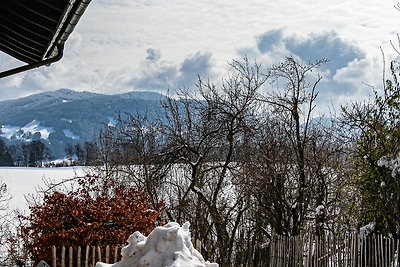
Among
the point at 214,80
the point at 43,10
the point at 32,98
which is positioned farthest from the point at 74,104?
the point at 43,10

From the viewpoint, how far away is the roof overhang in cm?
374

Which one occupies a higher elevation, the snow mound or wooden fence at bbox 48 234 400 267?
wooden fence at bbox 48 234 400 267

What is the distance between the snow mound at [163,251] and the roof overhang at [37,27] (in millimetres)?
1480

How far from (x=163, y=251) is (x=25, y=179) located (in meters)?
21.9

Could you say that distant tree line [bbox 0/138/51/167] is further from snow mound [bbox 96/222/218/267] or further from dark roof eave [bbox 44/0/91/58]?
snow mound [bbox 96/222/218/267]

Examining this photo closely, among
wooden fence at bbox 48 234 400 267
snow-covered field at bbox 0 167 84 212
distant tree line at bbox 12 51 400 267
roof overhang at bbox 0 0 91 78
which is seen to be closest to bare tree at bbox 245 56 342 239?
distant tree line at bbox 12 51 400 267

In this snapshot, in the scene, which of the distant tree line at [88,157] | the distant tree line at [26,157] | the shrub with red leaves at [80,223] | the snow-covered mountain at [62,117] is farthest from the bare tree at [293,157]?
the snow-covered mountain at [62,117]

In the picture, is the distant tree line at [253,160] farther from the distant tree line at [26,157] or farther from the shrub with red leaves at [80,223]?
the distant tree line at [26,157]

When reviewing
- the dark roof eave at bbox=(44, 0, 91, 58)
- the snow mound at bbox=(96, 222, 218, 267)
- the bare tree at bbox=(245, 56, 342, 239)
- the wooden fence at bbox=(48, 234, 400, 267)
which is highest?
the bare tree at bbox=(245, 56, 342, 239)

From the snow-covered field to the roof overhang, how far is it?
14.5 m

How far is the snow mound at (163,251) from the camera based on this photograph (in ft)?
9.62

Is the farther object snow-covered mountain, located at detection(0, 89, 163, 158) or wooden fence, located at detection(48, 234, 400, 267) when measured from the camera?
snow-covered mountain, located at detection(0, 89, 163, 158)

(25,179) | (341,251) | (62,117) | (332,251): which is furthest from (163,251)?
(62,117)

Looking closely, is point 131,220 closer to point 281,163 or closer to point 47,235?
point 47,235
